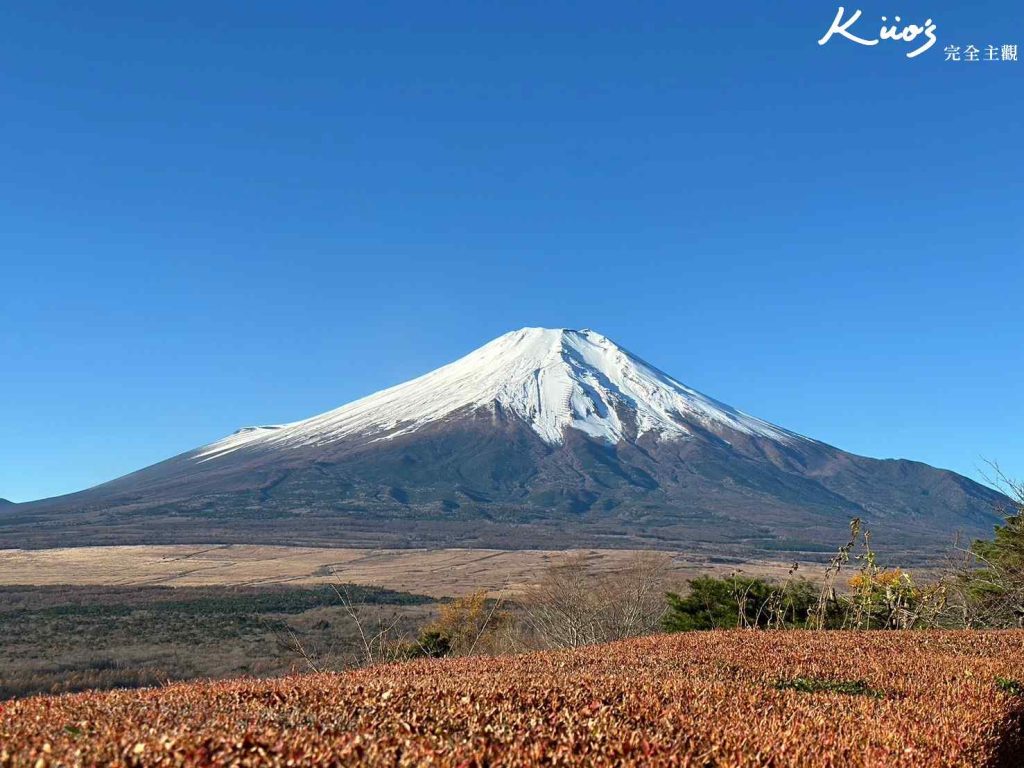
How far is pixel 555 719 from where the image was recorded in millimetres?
4711

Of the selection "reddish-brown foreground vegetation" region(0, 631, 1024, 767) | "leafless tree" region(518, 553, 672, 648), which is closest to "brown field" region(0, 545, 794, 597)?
"leafless tree" region(518, 553, 672, 648)

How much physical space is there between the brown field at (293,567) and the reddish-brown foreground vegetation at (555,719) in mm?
69333

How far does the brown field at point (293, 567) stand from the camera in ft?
286

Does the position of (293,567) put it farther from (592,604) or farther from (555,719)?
(555,719)

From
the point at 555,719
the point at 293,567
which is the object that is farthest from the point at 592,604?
the point at 293,567

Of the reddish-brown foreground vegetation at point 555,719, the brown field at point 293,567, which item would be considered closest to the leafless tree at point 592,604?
the reddish-brown foreground vegetation at point 555,719

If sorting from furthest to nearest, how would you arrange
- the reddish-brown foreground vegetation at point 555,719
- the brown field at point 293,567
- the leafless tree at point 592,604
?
the brown field at point 293,567 < the leafless tree at point 592,604 < the reddish-brown foreground vegetation at point 555,719

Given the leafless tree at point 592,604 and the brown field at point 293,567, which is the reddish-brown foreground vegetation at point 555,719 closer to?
the leafless tree at point 592,604

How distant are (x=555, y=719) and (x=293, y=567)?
363 ft

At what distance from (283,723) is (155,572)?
105 metres

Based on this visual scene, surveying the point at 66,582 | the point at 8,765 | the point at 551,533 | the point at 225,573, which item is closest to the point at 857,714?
the point at 8,765

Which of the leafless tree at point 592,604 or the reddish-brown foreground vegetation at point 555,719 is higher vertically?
the reddish-brown foreground vegetation at point 555,719

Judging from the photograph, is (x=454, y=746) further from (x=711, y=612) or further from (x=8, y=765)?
(x=711, y=612)

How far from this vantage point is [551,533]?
17788 cm
